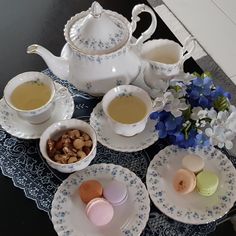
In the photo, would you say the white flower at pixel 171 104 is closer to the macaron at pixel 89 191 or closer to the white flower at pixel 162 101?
the white flower at pixel 162 101

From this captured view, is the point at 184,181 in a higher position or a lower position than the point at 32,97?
higher

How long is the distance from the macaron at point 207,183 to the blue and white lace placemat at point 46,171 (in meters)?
0.06

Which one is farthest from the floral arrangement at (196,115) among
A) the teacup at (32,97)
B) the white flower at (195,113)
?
the teacup at (32,97)

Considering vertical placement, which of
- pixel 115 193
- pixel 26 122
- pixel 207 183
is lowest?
pixel 26 122

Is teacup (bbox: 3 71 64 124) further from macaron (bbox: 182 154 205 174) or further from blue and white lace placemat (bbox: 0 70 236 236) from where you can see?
macaron (bbox: 182 154 205 174)

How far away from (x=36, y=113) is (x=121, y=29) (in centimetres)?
25

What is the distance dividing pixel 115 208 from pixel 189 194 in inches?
5.8

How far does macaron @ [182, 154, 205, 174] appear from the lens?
2.92 feet

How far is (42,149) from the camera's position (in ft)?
2.96

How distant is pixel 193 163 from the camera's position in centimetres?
89

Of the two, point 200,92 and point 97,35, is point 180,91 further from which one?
point 97,35

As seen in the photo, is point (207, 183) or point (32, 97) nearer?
point (207, 183)

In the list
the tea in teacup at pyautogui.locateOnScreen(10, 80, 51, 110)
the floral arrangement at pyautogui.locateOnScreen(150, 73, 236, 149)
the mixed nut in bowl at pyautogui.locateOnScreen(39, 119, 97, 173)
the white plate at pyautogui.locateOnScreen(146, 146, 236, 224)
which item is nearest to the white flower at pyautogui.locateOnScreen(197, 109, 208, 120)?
the floral arrangement at pyautogui.locateOnScreen(150, 73, 236, 149)

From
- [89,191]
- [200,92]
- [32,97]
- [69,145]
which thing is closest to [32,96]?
[32,97]
